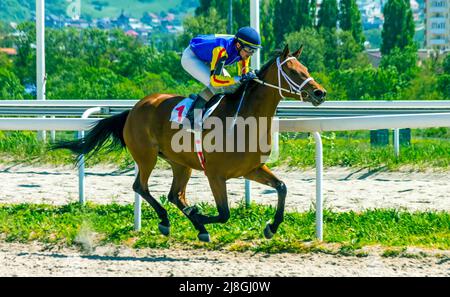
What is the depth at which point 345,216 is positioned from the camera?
779cm

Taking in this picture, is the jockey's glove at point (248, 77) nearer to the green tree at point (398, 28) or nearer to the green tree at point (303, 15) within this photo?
the green tree at point (303, 15)

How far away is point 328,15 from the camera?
45.7 metres

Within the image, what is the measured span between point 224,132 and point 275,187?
542mm

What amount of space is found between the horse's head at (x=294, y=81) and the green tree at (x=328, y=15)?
3911 centimetres

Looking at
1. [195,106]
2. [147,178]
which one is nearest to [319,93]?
[195,106]

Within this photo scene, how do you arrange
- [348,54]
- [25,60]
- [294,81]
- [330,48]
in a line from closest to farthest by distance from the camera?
[294,81], [330,48], [25,60], [348,54]

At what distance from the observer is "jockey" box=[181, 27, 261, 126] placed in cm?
676

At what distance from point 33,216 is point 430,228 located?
3.10 meters

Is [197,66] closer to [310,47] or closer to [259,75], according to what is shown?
[259,75]

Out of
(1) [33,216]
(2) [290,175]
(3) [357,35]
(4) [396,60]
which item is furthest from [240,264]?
(3) [357,35]

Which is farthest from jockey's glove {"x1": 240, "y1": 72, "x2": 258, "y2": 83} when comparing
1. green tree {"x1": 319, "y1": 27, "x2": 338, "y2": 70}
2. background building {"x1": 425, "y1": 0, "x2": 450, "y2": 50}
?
background building {"x1": 425, "y1": 0, "x2": 450, "y2": 50}

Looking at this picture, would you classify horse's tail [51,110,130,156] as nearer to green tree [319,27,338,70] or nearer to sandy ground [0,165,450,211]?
sandy ground [0,165,450,211]

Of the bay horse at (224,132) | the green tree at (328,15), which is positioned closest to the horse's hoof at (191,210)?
the bay horse at (224,132)

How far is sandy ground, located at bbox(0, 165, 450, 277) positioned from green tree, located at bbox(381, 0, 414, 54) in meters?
36.6
